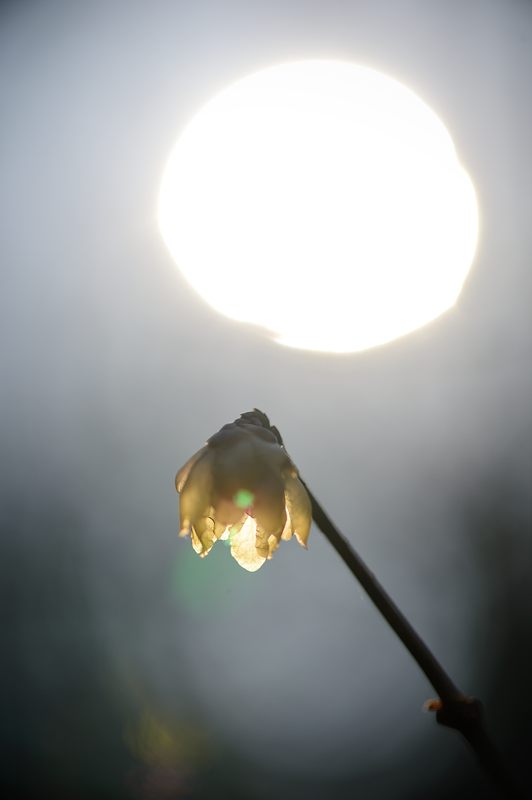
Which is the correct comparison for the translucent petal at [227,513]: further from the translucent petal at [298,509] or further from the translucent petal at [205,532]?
the translucent petal at [298,509]

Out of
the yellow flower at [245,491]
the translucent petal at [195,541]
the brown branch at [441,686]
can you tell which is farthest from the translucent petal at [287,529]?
the brown branch at [441,686]

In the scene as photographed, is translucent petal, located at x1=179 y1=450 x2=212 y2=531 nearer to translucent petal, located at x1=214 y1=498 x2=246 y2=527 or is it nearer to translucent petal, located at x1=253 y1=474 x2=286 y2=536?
translucent petal, located at x1=214 y1=498 x2=246 y2=527

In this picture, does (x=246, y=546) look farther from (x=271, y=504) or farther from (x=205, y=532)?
(x=271, y=504)

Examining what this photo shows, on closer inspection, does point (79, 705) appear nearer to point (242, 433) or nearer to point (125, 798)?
point (125, 798)

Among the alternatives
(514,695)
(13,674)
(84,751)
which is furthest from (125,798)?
(514,695)

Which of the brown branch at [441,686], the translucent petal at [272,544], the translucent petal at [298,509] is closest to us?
the brown branch at [441,686]

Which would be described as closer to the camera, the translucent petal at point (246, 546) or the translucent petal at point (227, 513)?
the translucent petal at point (227, 513)

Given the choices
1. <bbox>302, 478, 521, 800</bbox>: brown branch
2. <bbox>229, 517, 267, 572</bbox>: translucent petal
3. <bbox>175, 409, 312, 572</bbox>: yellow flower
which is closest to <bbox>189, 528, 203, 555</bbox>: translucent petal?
<bbox>175, 409, 312, 572</bbox>: yellow flower
